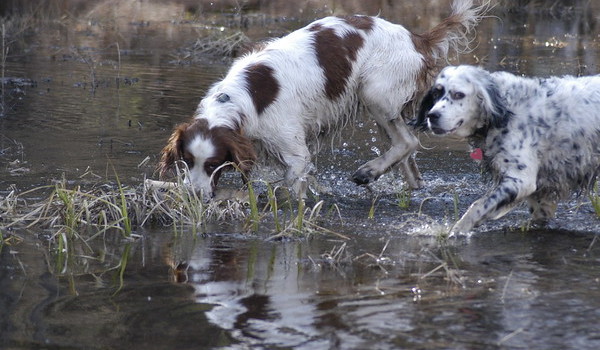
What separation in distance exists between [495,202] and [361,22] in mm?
1880

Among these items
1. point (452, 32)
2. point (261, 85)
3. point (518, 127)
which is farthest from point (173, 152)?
point (452, 32)

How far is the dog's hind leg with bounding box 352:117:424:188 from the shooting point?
7.39 m

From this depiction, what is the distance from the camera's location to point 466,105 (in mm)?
6117

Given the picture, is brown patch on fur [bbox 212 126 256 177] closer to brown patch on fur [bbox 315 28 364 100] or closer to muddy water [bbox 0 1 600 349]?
muddy water [bbox 0 1 600 349]

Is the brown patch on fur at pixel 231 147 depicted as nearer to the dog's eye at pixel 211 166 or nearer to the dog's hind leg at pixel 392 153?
the dog's eye at pixel 211 166

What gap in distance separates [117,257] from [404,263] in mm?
1474

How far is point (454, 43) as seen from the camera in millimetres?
7852

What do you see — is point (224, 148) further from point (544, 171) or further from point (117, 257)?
point (544, 171)

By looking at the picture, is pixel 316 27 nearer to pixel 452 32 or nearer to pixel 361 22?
pixel 361 22

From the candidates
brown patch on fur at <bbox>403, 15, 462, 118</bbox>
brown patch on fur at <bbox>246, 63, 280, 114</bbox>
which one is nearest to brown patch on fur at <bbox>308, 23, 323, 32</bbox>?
brown patch on fur at <bbox>246, 63, 280, 114</bbox>

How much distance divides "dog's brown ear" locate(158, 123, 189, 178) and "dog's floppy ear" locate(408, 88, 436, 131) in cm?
142

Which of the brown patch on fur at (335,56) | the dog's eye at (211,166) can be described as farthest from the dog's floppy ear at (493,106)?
the dog's eye at (211,166)

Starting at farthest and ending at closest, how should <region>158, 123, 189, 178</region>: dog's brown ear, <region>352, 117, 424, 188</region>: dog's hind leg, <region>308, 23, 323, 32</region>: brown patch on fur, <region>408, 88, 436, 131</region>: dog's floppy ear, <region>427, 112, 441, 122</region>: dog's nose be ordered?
1. <region>352, 117, 424, 188</region>: dog's hind leg
2. <region>308, 23, 323, 32</region>: brown patch on fur
3. <region>158, 123, 189, 178</region>: dog's brown ear
4. <region>408, 88, 436, 131</region>: dog's floppy ear
5. <region>427, 112, 441, 122</region>: dog's nose

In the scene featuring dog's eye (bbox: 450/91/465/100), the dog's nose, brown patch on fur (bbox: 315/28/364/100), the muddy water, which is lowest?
the muddy water
